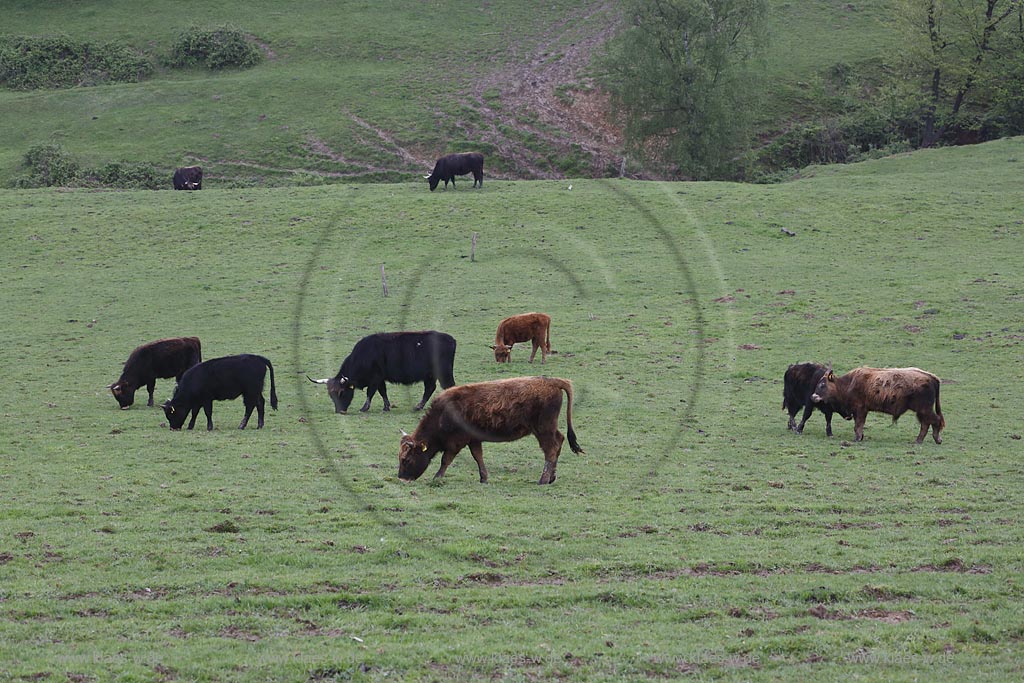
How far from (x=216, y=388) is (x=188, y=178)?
35.5 meters

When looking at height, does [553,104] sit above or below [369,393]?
above

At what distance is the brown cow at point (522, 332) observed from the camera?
85.5ft

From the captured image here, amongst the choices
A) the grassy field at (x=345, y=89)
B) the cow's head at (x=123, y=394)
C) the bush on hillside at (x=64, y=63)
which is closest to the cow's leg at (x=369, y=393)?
the cow's head at (x=123, y=394)

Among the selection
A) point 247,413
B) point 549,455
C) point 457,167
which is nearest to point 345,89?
point 457,167

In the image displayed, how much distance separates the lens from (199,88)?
68.2 metres

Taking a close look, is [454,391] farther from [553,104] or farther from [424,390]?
[553,104]

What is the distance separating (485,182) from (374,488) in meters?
36.3

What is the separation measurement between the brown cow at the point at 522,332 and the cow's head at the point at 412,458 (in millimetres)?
10732

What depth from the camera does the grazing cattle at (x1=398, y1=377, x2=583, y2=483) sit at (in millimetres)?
15031

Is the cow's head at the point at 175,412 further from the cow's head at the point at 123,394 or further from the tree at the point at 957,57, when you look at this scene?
the tree at the point at 957,57

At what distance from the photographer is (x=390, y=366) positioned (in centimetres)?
2200

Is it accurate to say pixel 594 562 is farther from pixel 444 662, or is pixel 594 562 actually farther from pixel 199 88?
pixel 199 88

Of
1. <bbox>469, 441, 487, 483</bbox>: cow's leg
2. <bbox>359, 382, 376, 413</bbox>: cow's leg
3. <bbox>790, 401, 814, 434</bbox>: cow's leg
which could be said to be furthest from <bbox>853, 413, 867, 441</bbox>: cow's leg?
<bbox>359, 382, 376, 413</bbox>: cow's leg

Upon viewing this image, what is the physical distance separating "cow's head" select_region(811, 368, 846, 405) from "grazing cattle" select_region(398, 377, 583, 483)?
20.4 feet
